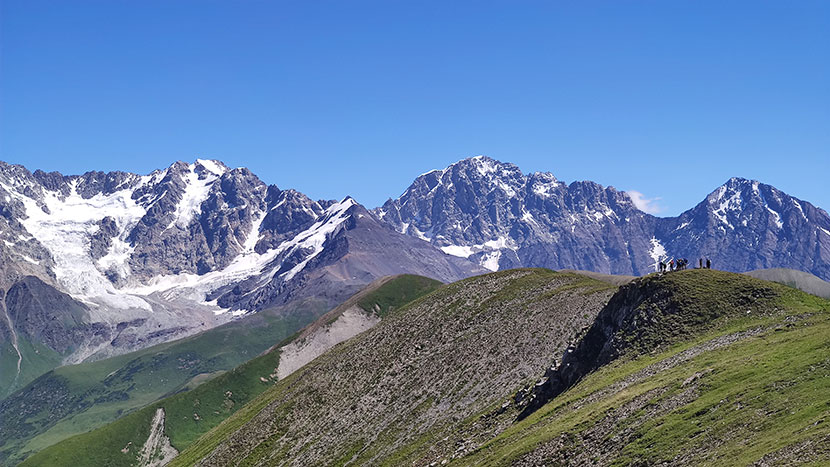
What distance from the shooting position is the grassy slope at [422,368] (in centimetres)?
13062

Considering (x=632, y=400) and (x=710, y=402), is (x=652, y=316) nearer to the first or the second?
(x=632, y=400)

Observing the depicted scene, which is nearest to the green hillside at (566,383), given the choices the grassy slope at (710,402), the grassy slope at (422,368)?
the grassy slope at (710,402)

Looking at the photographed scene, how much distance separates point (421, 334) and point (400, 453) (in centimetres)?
4974

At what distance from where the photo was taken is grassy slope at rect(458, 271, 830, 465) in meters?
57.1

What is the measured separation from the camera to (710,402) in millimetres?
66562

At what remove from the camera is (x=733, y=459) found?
5416cm

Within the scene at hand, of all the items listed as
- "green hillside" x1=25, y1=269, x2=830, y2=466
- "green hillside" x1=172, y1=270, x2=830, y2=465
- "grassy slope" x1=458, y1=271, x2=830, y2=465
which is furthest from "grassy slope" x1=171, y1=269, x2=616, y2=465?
"grassy slope" x1=458, y1=271, x2=830, y2=465

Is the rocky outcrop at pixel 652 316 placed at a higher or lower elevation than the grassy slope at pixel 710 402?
higher

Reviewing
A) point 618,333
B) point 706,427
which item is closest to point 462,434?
point 618,333

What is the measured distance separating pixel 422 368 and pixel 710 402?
87.9 m

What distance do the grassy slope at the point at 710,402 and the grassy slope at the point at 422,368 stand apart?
34.3 m

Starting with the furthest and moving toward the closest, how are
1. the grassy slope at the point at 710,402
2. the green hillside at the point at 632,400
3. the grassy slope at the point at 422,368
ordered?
1. the grassy slope at the point at 422,368
2. the green hillside at the point at 632,400
3. the grassy slope at the point at 710,402

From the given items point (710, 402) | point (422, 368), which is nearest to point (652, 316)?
point (710, 402)

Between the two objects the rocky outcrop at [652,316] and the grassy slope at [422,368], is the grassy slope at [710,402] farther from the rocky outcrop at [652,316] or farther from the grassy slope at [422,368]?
the grassy slope at [422,368]
